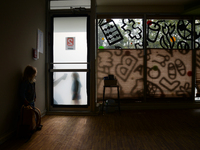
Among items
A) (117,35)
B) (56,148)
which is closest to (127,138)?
(56,148)

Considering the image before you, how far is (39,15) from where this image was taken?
11.1ft

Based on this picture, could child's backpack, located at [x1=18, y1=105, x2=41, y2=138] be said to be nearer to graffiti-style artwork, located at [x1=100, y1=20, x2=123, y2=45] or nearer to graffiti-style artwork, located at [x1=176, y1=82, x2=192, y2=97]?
graffiti-style artwork, located at [x1=100, y1=20, x2=123, y2=45]

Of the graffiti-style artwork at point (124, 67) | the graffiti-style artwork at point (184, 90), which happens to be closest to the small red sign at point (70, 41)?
the graffiti-style artwork at point (124, 67)

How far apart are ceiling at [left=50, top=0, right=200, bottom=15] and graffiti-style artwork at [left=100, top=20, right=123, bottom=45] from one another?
15.5 inches

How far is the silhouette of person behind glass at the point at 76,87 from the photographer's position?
3.78 meters

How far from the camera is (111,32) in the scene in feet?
14.0

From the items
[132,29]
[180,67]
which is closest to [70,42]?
[132,29]

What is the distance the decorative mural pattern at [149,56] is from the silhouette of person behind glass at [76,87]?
0.67 m

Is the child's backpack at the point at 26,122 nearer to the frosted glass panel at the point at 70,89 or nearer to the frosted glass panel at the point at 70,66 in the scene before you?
the frosted glass panel at the point at 70,89

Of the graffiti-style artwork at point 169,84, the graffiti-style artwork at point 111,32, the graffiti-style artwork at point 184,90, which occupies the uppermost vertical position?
the graffiti-style artwork at point 111,32

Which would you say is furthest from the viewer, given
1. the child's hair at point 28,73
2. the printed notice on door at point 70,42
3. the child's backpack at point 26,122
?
the printed notice on door at point 70,42

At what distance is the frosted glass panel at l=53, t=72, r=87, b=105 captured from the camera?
3.78m

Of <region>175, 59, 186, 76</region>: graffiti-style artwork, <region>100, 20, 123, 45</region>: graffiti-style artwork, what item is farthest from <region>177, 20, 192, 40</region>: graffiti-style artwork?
<region>100, 20, 123, 45</region>: graffiti-style artwork

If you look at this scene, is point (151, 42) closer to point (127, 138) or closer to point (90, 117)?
point (90, 117)
